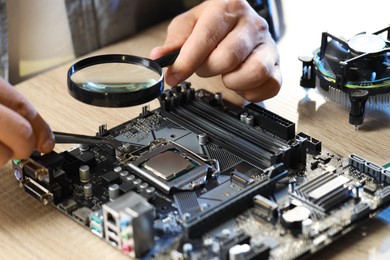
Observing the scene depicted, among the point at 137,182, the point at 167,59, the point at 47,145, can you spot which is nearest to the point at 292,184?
the point at 137,182

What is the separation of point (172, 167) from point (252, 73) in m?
0.40

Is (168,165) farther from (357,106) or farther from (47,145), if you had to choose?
(357,106)

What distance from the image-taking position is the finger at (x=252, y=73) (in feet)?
6.78

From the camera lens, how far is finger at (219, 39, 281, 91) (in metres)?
2.07

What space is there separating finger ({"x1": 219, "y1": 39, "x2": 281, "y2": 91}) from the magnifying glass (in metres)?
0.27

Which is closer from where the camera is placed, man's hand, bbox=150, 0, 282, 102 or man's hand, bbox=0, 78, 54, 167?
man's hand, bbox=0, 78, 54, 167

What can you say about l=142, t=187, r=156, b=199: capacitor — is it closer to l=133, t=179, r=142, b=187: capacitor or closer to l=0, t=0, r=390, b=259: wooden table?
l=133, t=179, r=142, b=187: capacitor

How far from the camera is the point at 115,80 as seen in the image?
5.76 ft

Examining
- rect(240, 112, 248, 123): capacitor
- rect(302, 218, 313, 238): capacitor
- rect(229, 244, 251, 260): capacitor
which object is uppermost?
rect(240, 112, 248, 123): capacitor

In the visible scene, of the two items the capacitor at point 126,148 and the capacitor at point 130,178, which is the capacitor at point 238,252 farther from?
the capacitor at point 126,148

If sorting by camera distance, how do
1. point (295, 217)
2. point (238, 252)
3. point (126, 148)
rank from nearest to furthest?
point (238, 252) → point (295, 217) → point (126, 148)

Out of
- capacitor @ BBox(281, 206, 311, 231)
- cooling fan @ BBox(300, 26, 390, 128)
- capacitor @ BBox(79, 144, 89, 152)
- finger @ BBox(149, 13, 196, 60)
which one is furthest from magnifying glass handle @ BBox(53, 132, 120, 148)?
cooling fan @ BBox(300, 26, 390, 128)

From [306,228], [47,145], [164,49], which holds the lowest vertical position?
[306,228]

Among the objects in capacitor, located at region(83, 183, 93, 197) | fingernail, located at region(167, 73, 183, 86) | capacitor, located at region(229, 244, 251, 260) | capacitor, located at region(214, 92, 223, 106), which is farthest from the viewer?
capacitor, located at region(214, 92, 223, 106)
